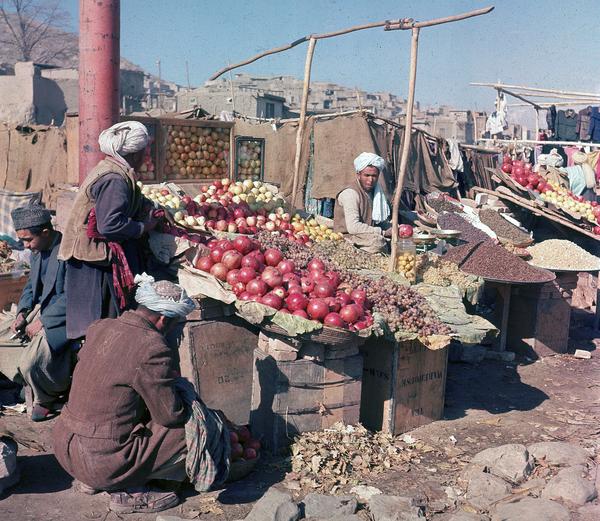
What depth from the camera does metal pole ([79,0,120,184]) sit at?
17.9 ft

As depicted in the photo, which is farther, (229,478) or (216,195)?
(216,195)

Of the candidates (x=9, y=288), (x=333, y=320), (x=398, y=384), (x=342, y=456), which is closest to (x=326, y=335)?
(x=333, y=320)

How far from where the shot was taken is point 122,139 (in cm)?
429

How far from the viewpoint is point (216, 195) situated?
654 centimetres

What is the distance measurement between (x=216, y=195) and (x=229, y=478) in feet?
10.3

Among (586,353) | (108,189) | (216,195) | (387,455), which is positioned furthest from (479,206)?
(108,189)

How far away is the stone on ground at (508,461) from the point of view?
421 centimetres

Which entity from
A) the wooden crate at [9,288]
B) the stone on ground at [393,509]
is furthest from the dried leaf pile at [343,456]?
the wooden crate at [9,288]

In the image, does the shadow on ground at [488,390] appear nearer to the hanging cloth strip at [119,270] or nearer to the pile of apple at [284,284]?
the pile of apple at [284,284]

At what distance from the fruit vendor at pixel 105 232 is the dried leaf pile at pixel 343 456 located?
4.98 ft

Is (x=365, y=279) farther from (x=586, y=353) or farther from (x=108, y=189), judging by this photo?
(x=586, y=353)

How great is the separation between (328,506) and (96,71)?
3842 mm

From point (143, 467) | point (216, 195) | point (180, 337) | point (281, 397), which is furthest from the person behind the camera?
point (216, 195)

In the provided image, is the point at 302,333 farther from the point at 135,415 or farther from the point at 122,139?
the point at 122,139
